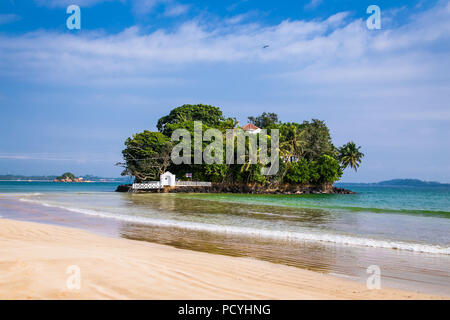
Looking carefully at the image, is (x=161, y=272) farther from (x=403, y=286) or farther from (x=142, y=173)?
(x=142, y=173)

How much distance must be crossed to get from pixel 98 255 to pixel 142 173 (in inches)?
1773

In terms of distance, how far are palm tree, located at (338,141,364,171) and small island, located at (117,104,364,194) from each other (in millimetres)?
8218

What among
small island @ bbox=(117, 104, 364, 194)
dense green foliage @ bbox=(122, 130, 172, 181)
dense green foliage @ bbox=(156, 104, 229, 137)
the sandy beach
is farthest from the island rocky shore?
the sandy beach

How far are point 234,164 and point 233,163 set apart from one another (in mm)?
728

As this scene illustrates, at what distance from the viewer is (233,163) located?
49938 millimetres

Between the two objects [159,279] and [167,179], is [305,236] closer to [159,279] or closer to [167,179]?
[159,279]

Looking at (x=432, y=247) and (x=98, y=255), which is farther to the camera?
(x=432, y=247)

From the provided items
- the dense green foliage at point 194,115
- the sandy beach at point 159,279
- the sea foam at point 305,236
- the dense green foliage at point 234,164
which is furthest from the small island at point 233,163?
the sandy beach at point 159,279

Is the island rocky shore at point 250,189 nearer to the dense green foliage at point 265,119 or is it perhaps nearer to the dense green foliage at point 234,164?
the dense green foliage at point 234,164

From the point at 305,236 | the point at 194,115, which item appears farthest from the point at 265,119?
the point at 305,236

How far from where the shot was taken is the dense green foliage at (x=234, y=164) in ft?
161
